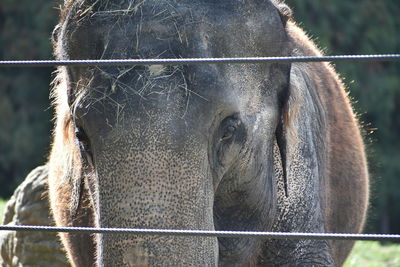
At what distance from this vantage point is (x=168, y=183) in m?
3.16

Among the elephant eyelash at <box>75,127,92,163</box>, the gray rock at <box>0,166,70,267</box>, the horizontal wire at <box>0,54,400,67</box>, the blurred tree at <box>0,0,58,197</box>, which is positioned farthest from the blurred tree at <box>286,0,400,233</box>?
the horizontal wire at <box>0,54,400,67</box>

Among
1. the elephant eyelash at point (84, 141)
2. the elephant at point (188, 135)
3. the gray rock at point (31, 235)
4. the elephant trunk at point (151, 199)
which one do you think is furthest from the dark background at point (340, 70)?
the elephant trunk at point (151, 199)

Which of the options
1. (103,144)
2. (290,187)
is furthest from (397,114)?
(103,144)

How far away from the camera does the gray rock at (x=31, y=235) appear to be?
5.59 m

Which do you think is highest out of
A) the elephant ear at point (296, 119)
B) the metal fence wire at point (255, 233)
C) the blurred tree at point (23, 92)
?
the blurred tree at point (23, 92)

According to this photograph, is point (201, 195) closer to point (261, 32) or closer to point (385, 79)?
point (261, 32)

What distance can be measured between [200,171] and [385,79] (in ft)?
41.9

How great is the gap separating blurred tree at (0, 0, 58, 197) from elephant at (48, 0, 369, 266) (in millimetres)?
10307

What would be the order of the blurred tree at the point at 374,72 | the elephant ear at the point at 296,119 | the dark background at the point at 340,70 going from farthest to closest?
the blurred tree at the point at 374,72 → the dark background at the point at 340,70 → the elephant ear at the point at 296,119

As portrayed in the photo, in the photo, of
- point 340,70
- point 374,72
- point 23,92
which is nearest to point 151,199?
point 340,70

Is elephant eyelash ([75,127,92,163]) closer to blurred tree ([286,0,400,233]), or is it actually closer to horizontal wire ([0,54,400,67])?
horizontal wire ([0,54,400,67])

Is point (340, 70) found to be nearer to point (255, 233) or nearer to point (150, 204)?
point (150, 204)

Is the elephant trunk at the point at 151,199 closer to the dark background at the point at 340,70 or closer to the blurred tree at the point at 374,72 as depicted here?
the dark background at the point at 340,70

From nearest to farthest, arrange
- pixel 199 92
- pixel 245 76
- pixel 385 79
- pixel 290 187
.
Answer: pixel 199 92, pixel 245 76, pixel 290 187, pixel 385 79
